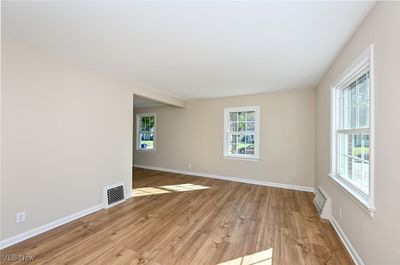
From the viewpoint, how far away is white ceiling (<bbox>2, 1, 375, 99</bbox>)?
1464 mm

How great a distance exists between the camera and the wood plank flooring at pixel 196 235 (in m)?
1.78

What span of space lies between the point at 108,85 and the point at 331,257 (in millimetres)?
3868

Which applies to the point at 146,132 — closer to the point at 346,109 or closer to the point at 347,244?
the point at 346,109

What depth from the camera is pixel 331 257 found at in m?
1.79

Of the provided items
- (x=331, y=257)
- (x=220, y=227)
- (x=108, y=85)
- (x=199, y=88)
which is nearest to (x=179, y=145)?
(x=199, y=88)

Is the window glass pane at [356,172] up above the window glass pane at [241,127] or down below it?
below

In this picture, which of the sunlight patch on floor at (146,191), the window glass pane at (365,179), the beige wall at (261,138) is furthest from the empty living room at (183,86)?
the beige wall at (261,138)

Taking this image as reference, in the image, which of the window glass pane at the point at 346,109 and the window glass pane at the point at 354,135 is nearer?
the window glass pane at the point at 354,135

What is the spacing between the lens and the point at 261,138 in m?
4.41

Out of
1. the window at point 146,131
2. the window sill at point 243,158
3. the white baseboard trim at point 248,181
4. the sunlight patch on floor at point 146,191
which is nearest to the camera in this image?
the sunlight patch on floor at point 146,191

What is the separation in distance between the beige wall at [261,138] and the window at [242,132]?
0.14 meters

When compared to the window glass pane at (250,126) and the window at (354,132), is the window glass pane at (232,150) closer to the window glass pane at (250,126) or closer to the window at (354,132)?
the window glass pane at (250,126)

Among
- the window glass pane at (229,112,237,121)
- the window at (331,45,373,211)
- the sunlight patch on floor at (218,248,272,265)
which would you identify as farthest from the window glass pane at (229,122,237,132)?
the sunlight patch on floor at (218,248,272,265)

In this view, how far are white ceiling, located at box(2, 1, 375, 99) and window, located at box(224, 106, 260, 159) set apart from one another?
1731 mm
